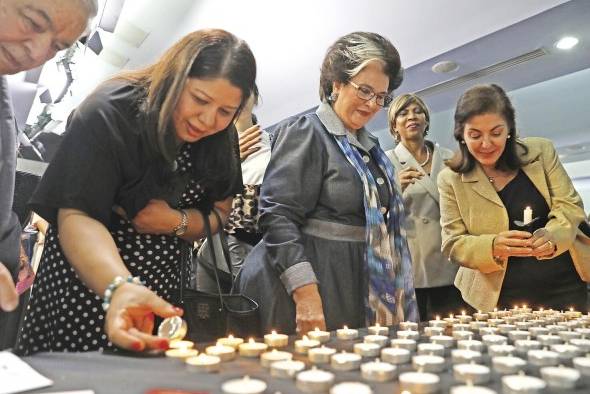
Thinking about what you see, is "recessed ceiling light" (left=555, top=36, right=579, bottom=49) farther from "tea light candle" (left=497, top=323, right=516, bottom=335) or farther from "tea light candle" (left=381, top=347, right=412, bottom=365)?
"tea light candle" (left=381, top=347, right=412, bottom=365)

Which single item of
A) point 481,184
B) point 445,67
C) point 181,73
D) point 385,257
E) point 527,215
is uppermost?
point 445,67

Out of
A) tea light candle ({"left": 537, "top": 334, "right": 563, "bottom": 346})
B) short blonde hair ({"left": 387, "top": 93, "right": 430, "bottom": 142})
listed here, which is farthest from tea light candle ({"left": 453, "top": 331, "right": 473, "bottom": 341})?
short blonde hair ({"left": 387, "top": 93, "right": 430, "bottom": 142})

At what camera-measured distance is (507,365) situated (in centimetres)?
61

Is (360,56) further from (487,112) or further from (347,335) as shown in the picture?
(347,335)

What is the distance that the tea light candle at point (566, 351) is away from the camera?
678 millimetres

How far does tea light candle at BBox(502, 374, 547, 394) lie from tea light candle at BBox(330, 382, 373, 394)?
153mm

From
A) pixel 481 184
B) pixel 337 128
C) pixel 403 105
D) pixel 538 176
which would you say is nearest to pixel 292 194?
pixel 337 128

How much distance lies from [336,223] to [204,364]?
0.71m

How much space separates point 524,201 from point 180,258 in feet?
4.04

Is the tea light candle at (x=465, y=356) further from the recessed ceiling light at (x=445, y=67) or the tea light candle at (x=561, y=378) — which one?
the recessed ceiling light at (x=445, y=67)

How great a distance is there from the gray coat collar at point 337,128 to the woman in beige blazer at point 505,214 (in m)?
0.50

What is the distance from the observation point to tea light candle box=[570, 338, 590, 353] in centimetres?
72

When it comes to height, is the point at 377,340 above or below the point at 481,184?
below

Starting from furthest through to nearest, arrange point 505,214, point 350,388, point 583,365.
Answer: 1. point 505,214
2. point 583,365
3. point 350,388
